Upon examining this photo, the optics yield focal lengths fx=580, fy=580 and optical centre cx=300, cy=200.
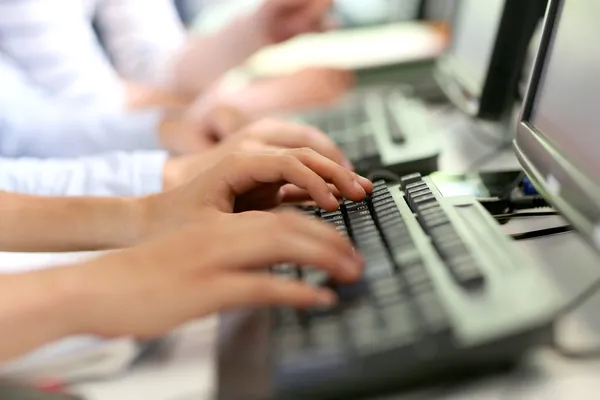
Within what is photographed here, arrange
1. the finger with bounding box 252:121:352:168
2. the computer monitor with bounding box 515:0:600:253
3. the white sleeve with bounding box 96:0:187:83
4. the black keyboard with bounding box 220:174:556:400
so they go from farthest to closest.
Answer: the white sleeve with bounding box 96:0:187:83 → the finger with bounding box 252:121:352:168 → the computer monitor with bounding box 515:0:600:253 → the black keyboard with bounding box 220:174:556:400

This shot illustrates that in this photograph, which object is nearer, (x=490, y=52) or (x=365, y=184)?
(x=365, y=184)

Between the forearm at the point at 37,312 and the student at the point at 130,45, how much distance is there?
62 centimetres

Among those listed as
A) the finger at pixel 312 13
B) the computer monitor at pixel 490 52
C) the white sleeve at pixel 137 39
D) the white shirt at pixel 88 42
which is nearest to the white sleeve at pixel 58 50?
the white shirt at pixel 88 42

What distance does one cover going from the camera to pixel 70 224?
0.52m

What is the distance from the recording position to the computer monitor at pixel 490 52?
706 millimetres

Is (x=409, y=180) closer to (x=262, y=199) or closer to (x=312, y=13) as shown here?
(x=262, y=199)

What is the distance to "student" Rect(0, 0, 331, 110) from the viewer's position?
880 millimetres

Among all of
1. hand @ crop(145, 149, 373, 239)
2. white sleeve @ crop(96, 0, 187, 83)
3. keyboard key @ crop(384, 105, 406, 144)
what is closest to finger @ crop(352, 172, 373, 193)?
A: hand @ crop(145, 149, 373, 239)

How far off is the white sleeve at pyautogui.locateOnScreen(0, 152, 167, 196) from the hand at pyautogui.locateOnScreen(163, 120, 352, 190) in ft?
0.06

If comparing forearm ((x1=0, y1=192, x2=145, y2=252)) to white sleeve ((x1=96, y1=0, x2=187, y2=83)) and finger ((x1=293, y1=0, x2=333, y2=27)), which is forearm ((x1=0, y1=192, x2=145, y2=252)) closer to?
finger ((x1=293, y1=0, x2=333, y2=27))

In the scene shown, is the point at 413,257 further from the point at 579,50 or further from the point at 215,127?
the point at 215,127

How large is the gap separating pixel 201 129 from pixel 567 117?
510mm

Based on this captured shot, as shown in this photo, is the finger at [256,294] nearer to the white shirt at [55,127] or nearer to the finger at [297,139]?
the finger at [297,139]

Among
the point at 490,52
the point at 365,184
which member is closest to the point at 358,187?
the point at 365,184
